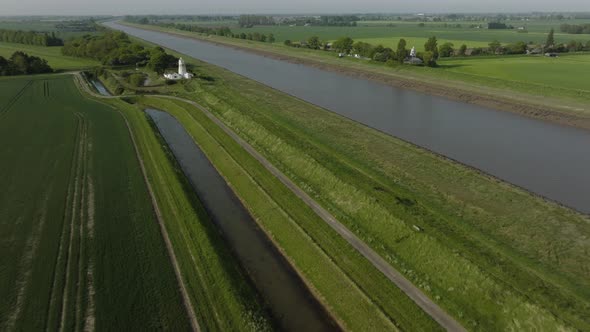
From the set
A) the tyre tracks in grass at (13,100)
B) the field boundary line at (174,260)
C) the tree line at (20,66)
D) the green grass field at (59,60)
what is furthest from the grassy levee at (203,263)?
the green grass field at (59,60)

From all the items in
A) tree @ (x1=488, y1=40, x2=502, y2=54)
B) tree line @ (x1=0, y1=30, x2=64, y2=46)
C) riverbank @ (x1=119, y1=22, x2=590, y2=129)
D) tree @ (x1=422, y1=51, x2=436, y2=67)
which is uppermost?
tree line @ (x1=0, y1=30, x2=64, y2=46)

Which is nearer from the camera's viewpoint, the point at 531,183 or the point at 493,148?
the point at 531,183

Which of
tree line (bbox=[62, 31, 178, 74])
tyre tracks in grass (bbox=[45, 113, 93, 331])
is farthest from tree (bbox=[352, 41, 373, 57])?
tyre tracks in grass (bbox=[45, 113, 93, 331])

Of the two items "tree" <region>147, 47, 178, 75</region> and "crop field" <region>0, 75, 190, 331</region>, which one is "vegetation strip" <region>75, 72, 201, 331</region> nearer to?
"crop field" <region>0, 75, 190, 331</region>

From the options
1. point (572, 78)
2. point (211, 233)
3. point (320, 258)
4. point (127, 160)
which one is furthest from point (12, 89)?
point (572, 78)

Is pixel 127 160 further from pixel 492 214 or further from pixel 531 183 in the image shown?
pixel 531 183

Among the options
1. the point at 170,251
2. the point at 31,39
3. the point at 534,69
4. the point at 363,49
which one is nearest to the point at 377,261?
the point at 170,251
